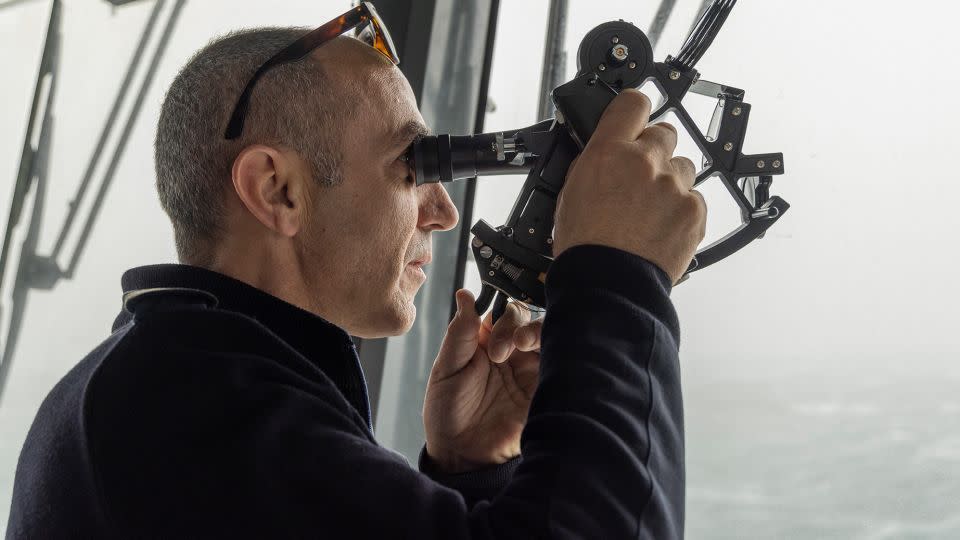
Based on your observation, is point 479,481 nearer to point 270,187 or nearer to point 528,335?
point 528,335

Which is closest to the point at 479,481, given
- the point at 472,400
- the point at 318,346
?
the point at 472,400

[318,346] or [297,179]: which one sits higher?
[297,179]

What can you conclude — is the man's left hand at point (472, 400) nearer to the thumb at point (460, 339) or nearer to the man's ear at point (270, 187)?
the thumb at point (460, 339)

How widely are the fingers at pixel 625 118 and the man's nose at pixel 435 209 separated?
0.85 ft

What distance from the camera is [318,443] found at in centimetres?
59

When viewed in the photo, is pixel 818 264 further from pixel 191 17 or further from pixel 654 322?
pixel 191 17

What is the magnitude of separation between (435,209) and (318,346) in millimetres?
252

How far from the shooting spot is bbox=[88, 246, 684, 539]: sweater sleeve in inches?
22.4

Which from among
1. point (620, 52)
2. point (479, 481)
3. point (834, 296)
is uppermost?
point (620, 52)

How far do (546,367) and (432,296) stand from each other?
3.18 ft

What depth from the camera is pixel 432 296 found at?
161cm

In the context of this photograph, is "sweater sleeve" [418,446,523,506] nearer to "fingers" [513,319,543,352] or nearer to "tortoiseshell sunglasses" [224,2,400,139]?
"fingers" [513,319,543,352]

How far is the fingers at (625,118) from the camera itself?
2.35 ft

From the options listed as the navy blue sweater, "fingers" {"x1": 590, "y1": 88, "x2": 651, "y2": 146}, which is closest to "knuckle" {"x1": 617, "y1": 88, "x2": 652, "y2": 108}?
"fingers" {"x1": 590, "y1": 88, "x2": 651, "y2": 146}
